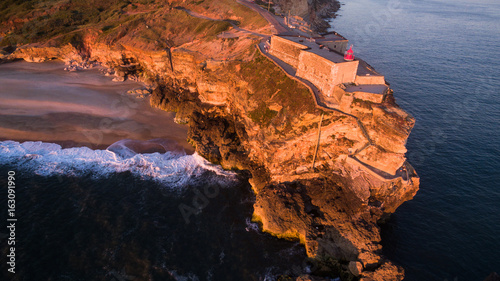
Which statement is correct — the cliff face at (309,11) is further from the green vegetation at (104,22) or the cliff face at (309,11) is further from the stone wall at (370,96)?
the stone wall at (370,96)

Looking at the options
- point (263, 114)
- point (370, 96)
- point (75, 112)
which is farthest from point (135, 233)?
point (370, 96)

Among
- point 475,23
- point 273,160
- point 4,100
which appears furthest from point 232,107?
point 475,23

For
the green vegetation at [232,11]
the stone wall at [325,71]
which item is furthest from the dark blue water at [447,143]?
the green vegetation at [232,11]

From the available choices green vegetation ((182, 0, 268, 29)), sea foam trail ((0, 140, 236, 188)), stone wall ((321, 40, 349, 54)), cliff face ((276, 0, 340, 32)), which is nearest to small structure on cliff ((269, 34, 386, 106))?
stone wall ((321, 40, 349, 54))

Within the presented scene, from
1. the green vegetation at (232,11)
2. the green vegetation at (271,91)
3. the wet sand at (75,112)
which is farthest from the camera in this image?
the green vegetation at (232,11)

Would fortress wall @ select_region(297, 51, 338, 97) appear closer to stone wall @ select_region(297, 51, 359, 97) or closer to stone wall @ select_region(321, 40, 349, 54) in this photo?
stone wall @ select_region(297, 51, 359, 97)

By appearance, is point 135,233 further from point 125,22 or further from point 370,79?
point 125,22

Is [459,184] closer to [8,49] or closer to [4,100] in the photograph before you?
[4,100]
